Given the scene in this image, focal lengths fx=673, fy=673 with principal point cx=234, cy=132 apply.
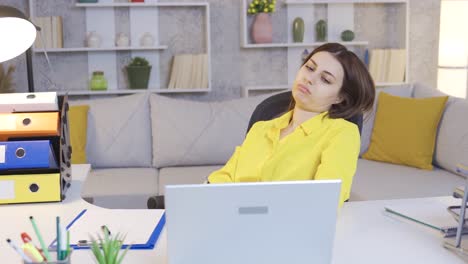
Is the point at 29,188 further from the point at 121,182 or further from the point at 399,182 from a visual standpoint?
the point at 399,182

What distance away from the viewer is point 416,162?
3.77 meters

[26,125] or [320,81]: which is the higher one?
[320,81]

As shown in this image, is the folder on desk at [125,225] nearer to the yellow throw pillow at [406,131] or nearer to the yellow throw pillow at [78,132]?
the yellow throw pillow at [78,132]

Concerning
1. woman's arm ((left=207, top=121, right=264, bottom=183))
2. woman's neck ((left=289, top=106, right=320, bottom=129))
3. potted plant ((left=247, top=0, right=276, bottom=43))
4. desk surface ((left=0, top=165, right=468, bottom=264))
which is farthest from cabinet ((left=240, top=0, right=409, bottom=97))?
desk surface ((left=0, top=165, right=468, bottom=264))

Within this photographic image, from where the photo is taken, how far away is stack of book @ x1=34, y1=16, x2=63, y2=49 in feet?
15.5

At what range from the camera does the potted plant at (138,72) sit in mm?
4828

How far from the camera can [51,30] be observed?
4.74 metres

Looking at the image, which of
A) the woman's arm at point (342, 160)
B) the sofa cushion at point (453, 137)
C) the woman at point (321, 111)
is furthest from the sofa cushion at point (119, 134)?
the woman's arm at point (342, 160)

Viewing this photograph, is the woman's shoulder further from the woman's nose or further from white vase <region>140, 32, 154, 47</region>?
white vase <region>140, 32, 154, 47</region>

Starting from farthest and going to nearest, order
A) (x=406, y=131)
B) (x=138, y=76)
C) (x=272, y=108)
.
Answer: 1. (x=138, y=76)
2. (x=406, y=131)
3. (x=272, y=108)

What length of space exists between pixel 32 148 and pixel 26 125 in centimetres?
8

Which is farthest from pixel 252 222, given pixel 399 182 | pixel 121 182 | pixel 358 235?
pixel 121 182

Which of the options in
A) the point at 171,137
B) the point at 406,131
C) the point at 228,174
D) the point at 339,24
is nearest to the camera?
the point at 228,174

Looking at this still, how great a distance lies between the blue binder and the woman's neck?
0.78 metres
